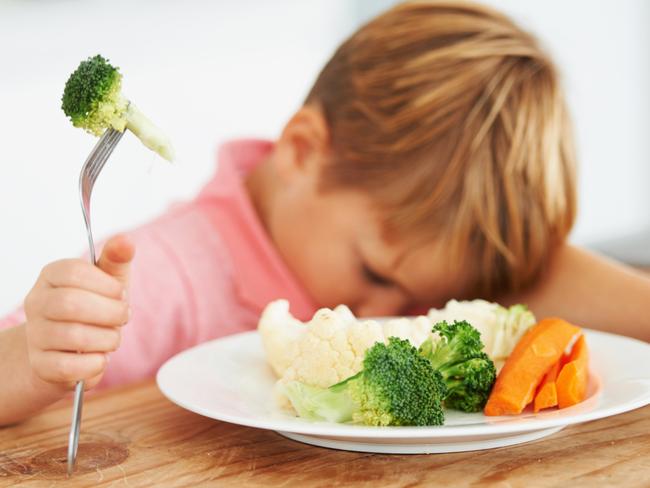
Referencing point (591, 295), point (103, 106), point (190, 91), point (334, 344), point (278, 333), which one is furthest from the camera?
point (190, 91)

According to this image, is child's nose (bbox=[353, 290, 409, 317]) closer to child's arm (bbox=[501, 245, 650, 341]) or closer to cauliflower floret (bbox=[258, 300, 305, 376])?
child's arm (bbox=[501, 245, 650, 341])

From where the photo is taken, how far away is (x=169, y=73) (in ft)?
12.1

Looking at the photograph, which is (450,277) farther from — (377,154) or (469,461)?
(469,461)

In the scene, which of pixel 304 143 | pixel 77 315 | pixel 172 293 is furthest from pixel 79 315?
pixel 304 143

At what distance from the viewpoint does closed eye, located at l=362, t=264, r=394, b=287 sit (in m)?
1.54

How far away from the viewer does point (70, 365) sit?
0.83m

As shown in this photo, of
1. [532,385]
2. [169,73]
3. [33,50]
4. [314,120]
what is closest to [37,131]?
[33,50]

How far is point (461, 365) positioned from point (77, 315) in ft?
1.28

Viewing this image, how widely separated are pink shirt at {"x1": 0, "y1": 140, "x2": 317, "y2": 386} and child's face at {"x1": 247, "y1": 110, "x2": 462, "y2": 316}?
0.16 ft

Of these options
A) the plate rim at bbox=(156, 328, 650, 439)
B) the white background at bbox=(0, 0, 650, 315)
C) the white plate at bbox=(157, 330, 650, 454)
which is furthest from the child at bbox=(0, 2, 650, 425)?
the white background at bbox=(0, 0, 650, 315)

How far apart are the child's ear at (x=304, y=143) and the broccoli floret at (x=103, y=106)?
85 centimetres

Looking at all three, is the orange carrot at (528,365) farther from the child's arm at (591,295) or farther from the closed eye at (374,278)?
the closed eye at (374,278)

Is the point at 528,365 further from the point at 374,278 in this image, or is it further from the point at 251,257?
the point at 251,257

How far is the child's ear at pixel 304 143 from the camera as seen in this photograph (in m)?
1.60
